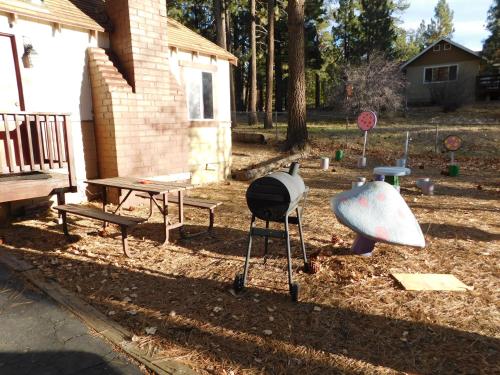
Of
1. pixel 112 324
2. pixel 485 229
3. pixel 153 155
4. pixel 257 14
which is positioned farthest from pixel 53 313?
pixel 257 14

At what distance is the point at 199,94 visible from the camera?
9.97 metres

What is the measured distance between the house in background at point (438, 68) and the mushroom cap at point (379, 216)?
28387 millimetres

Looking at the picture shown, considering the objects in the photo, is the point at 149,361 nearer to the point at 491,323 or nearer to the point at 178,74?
the point at 491,323

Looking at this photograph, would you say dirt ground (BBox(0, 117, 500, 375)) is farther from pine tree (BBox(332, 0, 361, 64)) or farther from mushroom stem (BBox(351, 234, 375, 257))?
pine tree (BBox(332, 0, 361, 64))

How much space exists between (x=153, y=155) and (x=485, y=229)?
655cm

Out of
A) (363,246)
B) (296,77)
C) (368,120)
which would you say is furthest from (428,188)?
(296,77)

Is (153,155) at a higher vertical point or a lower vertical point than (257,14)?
lower

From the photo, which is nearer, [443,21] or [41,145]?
[41,145]

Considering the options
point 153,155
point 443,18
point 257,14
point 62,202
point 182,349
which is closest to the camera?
point 182,349

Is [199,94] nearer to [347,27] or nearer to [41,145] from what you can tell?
[41,145]

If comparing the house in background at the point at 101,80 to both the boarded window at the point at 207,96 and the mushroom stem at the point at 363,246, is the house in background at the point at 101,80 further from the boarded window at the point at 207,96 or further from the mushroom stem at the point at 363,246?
the mushroom stem at the point at 363,246

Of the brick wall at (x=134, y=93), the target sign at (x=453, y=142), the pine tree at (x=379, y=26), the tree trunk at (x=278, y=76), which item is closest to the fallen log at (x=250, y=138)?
the target sign at (x=453, y=142)

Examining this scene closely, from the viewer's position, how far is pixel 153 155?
8062 mm

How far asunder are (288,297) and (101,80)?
590 centimetres
